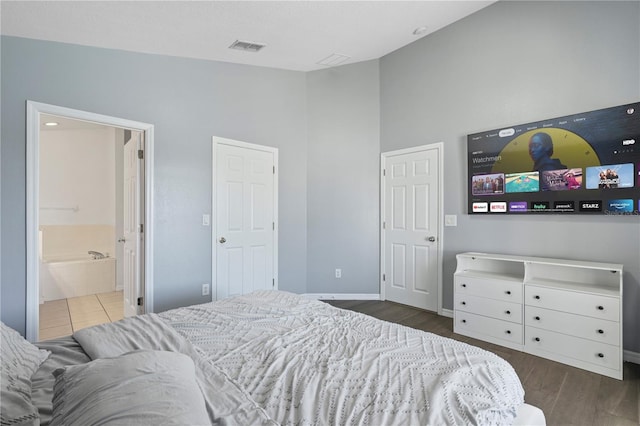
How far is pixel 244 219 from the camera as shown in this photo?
12.5 feet

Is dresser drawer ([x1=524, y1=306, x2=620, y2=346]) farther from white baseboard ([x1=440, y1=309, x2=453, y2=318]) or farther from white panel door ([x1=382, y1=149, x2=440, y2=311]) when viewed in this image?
white panel door ([x1=382, y1=149, x2=440, y2=311])

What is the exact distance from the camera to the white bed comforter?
38.1 inches

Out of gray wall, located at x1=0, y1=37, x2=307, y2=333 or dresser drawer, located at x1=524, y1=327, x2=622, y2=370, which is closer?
dresser drawer, located at x1=524, y1=327, x2=622, y2=370

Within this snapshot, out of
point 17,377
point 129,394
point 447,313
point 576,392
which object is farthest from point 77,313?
point 576,392

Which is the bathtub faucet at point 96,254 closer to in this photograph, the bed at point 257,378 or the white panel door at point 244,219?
the white panel door at point 244,219

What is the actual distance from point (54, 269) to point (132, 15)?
3.77m

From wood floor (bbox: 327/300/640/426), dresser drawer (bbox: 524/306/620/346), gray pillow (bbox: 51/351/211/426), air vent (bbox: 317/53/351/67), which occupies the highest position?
air vent (bbox: 317/53/351/67)

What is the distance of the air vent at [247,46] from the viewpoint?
322 cm

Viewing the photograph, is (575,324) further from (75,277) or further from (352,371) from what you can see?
(75,277)

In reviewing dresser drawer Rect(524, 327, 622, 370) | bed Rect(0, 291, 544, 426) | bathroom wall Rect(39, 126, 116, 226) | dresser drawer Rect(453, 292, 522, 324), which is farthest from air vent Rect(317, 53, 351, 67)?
bathroom wall Rect(39, 126, 116, 226)

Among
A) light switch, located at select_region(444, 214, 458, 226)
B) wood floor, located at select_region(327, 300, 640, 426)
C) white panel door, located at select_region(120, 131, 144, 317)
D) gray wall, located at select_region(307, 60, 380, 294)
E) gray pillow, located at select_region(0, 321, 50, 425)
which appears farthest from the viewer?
gray wall, located at select_region(307, 60, 380, 294)

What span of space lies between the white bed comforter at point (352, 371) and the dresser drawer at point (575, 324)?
167cm

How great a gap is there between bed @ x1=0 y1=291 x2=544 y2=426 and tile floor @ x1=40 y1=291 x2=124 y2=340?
93.7 inches

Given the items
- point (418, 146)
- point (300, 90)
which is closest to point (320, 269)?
point (418, 146)
